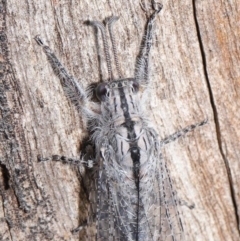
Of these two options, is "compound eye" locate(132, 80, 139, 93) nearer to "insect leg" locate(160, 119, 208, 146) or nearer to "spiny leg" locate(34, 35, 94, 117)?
"spiny leg" locate(34, 35, 94, 117)

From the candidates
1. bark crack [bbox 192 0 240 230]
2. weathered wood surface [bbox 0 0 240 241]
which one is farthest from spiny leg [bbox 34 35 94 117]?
bark crack [bbox 192 0 240 230]

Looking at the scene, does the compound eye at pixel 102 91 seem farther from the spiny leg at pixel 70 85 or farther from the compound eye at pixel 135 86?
the compound eye at pixel 135 86

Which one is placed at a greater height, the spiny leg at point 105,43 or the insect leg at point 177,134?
the spiny leg at point 105,43

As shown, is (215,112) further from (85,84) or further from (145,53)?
(85,84)


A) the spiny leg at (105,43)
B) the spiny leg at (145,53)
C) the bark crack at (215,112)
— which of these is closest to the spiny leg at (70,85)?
the spiny leg at (105,43)

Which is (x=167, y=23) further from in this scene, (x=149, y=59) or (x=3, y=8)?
(x=3, y=8)

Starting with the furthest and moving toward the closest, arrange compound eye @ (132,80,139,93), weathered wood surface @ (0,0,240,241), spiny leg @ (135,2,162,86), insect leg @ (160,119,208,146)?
1. insect leg @ (160,119,208,146)
2. compound eye @ (132,80,139,93)
3. spiny leg @ (135,2,162,86)
4. weathered wood surface @ (0,0,240,241)

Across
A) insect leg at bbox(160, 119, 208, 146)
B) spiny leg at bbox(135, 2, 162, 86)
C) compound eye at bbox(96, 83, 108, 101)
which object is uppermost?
spiny leg at bbox(135, 2, 162, 86)
